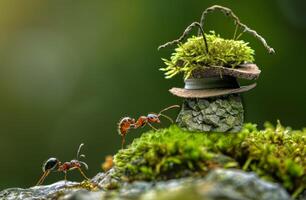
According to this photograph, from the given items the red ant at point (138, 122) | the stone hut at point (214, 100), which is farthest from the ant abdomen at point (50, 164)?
the stone hut at point (214, 100)

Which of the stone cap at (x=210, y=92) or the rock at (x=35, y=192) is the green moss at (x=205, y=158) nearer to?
the stone cap at (x=210, y=92)

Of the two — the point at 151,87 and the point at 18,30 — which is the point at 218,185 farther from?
the point at 18,30

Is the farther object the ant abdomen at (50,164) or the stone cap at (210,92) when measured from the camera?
the ant abdomen at (50,164)

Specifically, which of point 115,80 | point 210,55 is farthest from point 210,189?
point 115,80

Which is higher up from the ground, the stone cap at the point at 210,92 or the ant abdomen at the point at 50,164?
the stone cap at the point at 210,92

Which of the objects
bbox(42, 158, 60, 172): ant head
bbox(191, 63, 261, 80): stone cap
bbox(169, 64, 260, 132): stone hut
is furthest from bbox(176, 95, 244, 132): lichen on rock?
bbox(42, 158, 60, 172): ant head

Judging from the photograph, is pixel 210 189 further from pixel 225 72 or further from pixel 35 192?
pixel 35 192
